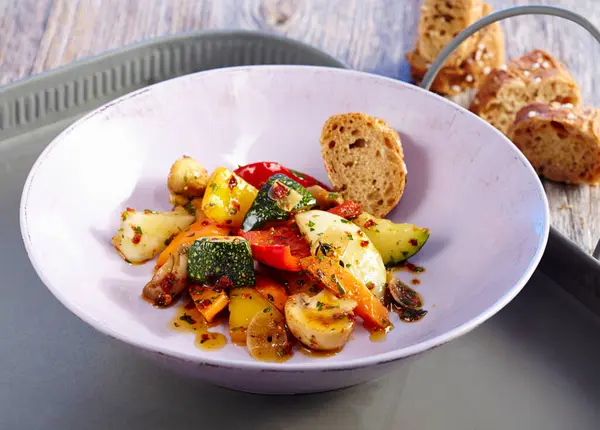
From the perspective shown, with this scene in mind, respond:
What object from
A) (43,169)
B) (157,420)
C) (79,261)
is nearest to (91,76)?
(43,169)

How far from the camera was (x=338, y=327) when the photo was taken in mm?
1620

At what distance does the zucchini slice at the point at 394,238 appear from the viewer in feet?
6.29

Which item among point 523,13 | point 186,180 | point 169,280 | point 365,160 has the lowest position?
point 169,280

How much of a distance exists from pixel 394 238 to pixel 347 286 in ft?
0.93

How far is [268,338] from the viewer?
1646mm

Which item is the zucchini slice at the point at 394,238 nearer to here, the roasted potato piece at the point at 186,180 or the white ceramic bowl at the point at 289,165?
the white ceramic bowl at the point at 289,165

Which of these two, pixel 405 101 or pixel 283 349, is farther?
pixel 405 101

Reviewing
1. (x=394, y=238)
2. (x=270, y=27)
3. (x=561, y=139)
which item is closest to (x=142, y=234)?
(x=394, y=238)

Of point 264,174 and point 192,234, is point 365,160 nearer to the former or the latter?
point 264,174

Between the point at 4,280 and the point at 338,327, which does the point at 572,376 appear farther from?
the point at 4,280

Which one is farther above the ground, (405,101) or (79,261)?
(405,101)

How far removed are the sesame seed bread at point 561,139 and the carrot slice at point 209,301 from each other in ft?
4.85

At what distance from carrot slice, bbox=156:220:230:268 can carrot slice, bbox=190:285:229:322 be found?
15 cm

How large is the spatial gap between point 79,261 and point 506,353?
1.09 meters
